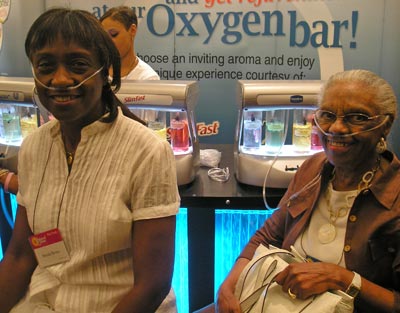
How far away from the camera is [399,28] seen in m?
3.71

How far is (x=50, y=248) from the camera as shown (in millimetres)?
1264

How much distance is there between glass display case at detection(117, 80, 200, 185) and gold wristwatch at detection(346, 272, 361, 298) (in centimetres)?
94

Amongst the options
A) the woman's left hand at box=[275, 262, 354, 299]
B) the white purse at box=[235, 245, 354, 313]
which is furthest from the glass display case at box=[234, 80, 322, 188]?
the woman's left hand at box=[275, 262, 354, 299]

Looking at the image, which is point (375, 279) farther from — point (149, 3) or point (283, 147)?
point (149, 3)

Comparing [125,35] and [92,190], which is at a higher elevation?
[125,35]

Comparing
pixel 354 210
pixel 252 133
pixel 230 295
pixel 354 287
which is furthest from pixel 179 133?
pixel 354 287

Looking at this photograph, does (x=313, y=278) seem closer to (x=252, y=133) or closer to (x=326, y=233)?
(x=326, y=233)

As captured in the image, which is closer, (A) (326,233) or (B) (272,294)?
(B) (272,294)

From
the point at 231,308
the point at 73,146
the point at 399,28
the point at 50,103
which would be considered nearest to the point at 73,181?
the point at 73,146

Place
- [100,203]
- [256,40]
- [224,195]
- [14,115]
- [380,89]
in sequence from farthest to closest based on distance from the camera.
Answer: [256,40] → [14,115] → [224,195] → [380,89] → [100,203]

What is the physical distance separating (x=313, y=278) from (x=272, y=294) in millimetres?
128

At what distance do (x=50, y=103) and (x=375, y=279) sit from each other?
40.7 inches

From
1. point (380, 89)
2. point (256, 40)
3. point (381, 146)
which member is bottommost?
point (381, 146)

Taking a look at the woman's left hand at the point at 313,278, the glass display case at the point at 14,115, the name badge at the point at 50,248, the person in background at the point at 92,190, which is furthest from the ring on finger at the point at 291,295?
the glass display case at the point at 14,115
